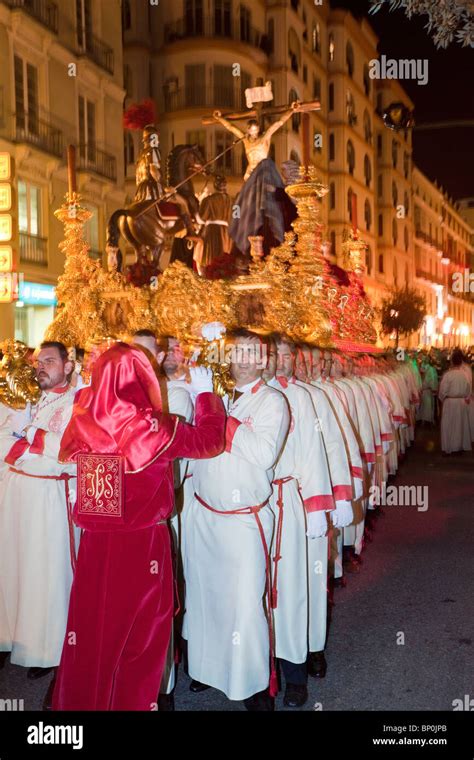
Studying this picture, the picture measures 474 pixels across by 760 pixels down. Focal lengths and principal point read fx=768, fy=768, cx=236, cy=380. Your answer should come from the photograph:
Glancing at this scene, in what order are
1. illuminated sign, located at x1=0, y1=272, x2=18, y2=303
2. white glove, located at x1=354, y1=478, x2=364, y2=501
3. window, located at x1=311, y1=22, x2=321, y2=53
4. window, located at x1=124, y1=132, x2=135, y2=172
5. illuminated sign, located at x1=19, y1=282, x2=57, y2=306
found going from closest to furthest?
white glove, located at x1=354, y1=478, x2=364, y2=501
illuminated sign, located at x1=0, y1=272, x2=18, y2=303
illuminated sign, located at x1=19, y1=282, x2=57, y2=306
window, located at x1=124, y1=132, x2=135, y2=172
window, located at x1=311, y1=22, x2=321, y2=53

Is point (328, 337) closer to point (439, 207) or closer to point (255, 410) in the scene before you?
point (255, 410)

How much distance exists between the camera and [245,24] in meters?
31.1

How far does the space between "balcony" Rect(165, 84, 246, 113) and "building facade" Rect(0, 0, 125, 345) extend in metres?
7.64

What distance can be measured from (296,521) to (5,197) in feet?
40.8

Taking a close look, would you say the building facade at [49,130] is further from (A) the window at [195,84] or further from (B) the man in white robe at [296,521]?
(B) the man in white robe at [296,521]

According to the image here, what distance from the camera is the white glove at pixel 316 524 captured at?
14.4 ft

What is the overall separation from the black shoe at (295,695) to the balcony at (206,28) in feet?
98.2

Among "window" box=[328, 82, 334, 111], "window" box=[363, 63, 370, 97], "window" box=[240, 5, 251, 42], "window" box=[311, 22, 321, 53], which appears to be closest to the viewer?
→ "window" box=[240, 5, 251, 42]

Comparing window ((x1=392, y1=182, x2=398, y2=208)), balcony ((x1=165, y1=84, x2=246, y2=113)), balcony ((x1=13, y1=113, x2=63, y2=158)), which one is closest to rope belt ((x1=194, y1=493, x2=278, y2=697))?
balcony ((x1=13, y1=113, x2=63, y2=158))

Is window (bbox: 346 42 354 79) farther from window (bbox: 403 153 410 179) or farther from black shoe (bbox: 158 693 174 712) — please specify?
black shoe (bbox: 158 693 174 712)

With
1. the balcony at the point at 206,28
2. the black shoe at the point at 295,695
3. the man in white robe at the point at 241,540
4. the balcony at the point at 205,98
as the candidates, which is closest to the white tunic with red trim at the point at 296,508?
the black shoe at the point at 295,695

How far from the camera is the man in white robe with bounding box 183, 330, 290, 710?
3949 mm

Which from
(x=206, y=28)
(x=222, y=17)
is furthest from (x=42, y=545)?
(x=222, y=17)

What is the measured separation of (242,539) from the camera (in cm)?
401
